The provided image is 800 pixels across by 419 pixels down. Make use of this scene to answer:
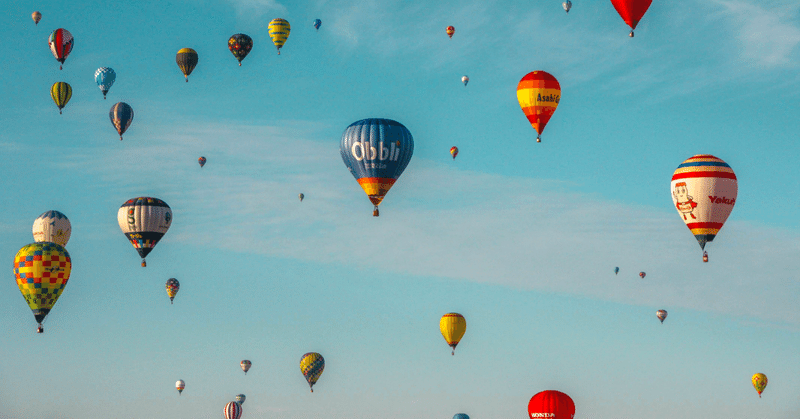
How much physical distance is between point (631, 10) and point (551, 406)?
2231 cm

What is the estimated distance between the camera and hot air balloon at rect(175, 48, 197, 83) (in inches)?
3462

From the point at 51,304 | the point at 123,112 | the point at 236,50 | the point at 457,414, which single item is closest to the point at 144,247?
the point at 51,304

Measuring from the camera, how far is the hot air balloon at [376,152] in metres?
65.4

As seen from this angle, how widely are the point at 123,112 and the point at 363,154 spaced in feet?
79.6

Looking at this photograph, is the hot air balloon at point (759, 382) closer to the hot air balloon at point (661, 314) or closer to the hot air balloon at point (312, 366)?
the hot air balloon at point (661, 314)

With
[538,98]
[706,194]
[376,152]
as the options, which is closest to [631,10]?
[538,98]

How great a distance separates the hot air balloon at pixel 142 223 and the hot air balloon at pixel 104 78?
13.9 metres

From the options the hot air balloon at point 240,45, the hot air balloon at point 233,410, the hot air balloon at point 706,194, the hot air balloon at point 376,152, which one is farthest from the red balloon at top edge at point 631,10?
the hot air balloon at point 233,410

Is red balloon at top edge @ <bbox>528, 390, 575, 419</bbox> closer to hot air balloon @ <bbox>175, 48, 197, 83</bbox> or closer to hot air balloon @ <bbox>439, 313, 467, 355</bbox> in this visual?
hot air balloon @ <bbox>439, 313, 467, 355</bbox>

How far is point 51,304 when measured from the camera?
2847 inches

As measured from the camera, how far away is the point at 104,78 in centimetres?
8781

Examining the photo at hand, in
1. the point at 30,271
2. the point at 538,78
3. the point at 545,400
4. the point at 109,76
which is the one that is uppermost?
the point at 109,76

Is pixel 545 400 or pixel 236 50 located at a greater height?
pixel 236 50

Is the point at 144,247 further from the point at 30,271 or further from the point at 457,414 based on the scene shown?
the point at 457,414
